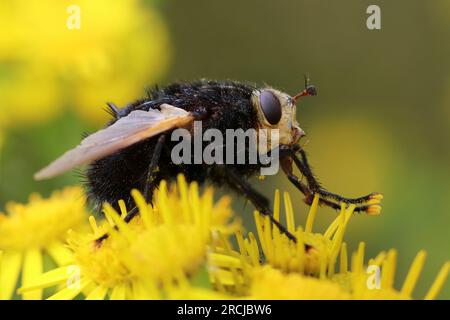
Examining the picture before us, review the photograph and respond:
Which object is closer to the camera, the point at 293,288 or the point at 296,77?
the point at 293,288

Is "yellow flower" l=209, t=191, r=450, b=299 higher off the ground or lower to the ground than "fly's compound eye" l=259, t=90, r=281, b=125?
lower

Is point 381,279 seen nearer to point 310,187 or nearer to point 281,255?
point 281,255

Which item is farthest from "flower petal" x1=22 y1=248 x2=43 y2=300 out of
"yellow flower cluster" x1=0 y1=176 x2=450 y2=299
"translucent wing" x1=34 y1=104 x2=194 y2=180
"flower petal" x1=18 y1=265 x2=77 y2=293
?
"translucent wing" x1=34 y1=104 x2=194 y2=180

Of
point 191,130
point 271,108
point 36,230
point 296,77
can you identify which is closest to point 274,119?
point 271,108

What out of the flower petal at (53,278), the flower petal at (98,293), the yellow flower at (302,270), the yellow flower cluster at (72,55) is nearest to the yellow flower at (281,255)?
the yellow flower at (302,270)

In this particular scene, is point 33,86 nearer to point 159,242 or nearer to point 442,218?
point 159,242

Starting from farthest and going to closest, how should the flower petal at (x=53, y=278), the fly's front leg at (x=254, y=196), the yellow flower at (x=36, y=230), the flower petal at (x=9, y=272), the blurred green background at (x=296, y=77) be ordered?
the blurred green background at (x=296, y=77) → the yellow flower at (x=36, y=230) → the flower petal at (x=9, y=272) → the flower petal at (x=53, y=278) → the fly's front leg at (x=254, y=196)

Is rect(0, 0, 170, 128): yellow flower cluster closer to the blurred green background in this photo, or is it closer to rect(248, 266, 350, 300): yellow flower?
the blurred green background

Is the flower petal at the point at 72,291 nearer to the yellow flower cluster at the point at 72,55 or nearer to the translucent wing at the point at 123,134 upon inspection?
the translucent wing at the point at 123,134
